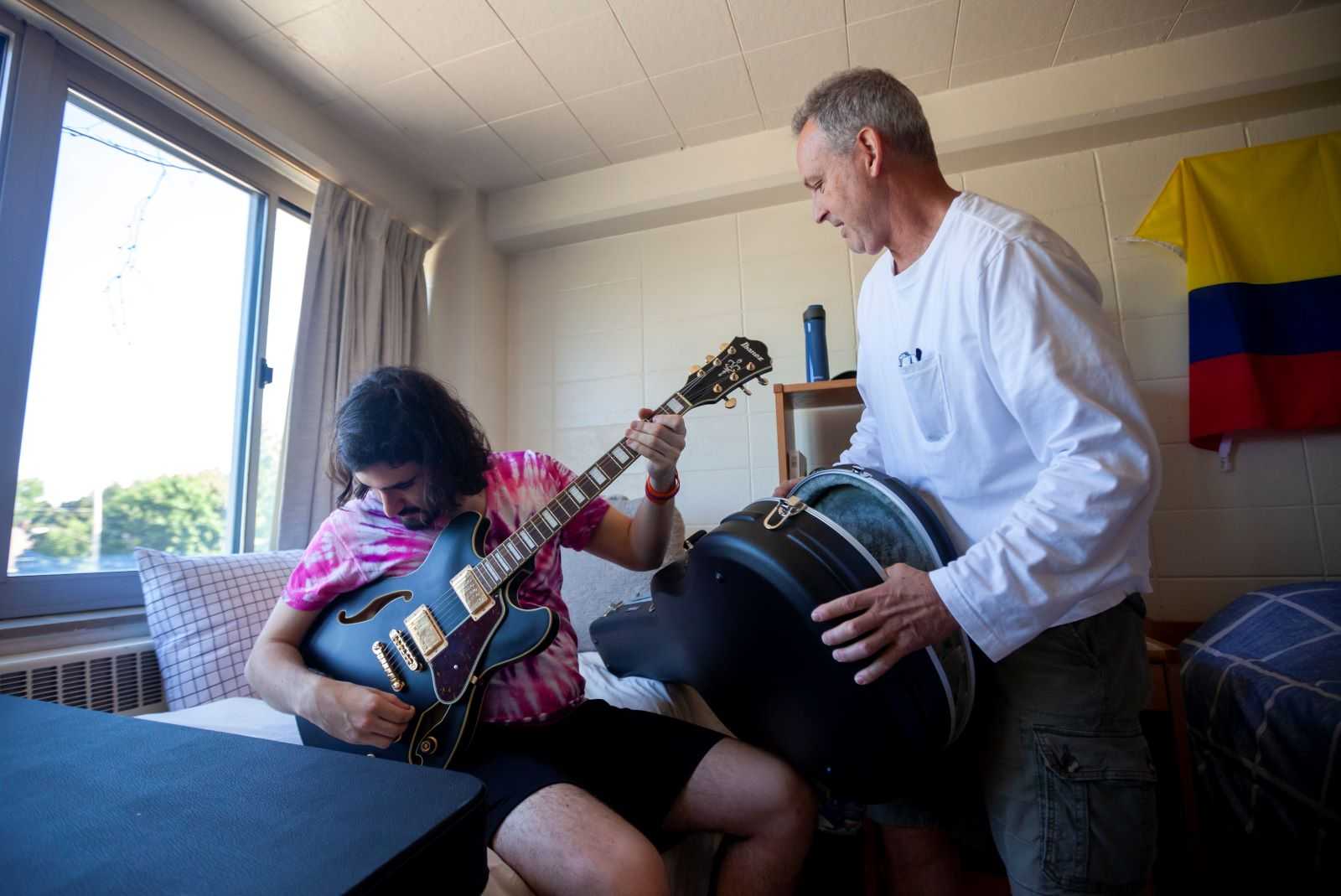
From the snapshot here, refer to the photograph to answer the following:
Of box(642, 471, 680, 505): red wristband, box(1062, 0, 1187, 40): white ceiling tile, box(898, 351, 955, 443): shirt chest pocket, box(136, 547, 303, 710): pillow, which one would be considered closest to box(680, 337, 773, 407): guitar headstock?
box(642, 471, 680, 505): red wristband

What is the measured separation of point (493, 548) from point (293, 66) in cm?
189

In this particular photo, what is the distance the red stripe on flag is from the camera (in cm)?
178

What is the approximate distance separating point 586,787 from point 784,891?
0.34m

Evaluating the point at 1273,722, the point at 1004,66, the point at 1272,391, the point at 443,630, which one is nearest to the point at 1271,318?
the point at 1272,391

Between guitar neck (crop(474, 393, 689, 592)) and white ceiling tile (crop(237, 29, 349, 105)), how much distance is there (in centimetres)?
176

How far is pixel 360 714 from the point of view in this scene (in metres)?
0.92

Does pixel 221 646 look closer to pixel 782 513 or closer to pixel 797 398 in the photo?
pixel 782 513

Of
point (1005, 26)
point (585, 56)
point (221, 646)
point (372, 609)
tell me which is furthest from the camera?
point (585, 56)

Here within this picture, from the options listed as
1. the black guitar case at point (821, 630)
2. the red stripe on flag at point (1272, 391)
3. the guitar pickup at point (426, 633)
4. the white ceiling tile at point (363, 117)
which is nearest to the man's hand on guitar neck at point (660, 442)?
the black guitar case at point (821, 630)

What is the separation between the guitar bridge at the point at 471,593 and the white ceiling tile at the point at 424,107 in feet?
6.00

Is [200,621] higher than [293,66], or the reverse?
[293,66]

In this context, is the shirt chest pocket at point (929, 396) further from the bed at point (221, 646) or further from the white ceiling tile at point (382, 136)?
the white ceiling tile at point (382, 136)

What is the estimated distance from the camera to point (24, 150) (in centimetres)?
156

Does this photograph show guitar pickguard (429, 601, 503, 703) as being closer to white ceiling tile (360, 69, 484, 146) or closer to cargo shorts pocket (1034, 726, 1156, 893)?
cargo shorts pocket (1034, 726, 1156, 893)
